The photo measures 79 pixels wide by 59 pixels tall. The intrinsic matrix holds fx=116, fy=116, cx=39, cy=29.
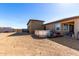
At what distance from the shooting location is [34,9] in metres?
6.61

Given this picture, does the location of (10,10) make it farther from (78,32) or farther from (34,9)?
(78,32)

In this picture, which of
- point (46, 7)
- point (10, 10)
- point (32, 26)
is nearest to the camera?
point (46, 7)

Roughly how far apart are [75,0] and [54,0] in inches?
28.2

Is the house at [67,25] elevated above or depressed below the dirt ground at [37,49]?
above

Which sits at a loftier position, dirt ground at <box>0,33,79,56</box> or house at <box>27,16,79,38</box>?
house at <box>27,16,79,38</box>

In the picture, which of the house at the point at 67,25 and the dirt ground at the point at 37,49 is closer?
the dirt ground at the point at 37,49

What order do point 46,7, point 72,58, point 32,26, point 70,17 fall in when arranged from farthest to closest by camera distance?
point 32,26
point 70,17
point 46,7
point 72,58

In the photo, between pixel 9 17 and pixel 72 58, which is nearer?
pixel 72 58

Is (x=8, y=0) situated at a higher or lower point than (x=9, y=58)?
higher

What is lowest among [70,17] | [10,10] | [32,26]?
[32,26]

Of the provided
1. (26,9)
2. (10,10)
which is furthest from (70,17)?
(10,10)

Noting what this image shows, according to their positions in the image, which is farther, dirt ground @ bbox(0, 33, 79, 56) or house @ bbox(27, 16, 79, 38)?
house @ bbox(27, 16, 79, 38)

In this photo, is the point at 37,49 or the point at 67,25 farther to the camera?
the point at 67,25

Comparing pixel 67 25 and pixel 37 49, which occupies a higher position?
pixel 67 25
